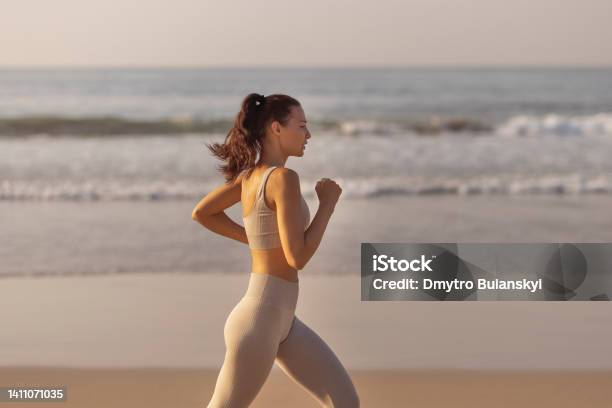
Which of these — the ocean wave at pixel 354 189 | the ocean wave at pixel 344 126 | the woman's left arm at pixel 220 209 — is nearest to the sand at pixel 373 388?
the woman's left arm at pixel 220 209

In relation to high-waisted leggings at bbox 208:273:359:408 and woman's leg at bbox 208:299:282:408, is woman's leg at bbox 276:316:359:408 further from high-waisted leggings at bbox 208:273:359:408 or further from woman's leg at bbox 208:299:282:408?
woman's leg at bbox 208:299:282:408

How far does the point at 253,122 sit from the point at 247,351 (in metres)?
0.72

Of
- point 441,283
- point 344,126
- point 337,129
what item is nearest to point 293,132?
point 441,283

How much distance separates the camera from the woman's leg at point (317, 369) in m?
3.46

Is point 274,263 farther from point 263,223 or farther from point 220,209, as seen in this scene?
point 220,209

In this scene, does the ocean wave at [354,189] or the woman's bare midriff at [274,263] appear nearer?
the woman's bare midriff at [274,263]

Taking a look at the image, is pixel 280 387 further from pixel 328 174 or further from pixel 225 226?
pixel 328 174

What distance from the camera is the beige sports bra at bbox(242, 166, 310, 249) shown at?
3.32 meters

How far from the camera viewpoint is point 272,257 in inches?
133

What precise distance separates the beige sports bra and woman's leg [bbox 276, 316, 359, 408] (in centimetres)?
31

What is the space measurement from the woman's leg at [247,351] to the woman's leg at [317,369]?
12cm

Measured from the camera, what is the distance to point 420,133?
76.0 feet

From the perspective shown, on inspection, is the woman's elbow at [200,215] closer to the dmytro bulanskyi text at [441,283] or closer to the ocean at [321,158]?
the dmytro bulanskyi text at [441,283]

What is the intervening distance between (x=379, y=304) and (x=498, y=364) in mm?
1588
